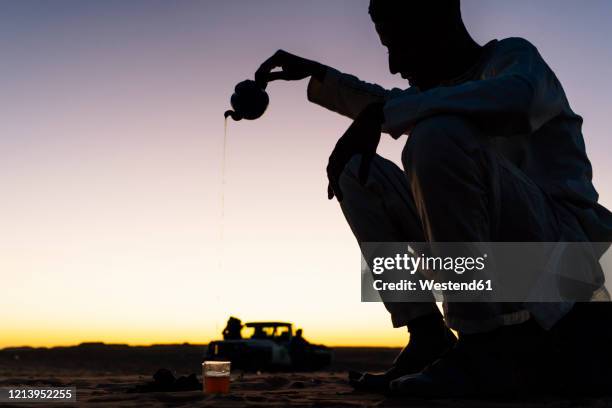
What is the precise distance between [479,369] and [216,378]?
157cm

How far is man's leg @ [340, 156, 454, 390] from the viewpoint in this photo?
329cm

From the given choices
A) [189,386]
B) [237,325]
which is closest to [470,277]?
[189,386]

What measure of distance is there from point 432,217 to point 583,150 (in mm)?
892

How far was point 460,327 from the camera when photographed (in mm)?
2830

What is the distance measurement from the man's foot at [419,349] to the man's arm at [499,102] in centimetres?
99

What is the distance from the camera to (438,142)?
2.73 metres

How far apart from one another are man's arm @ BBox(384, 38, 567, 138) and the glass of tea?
5.56 feet

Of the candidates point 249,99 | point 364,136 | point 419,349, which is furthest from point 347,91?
point 419,349

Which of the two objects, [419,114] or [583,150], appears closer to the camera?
[419,114]

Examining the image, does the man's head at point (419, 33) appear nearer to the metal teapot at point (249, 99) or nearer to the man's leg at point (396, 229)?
the man's leg at point (396, 229)

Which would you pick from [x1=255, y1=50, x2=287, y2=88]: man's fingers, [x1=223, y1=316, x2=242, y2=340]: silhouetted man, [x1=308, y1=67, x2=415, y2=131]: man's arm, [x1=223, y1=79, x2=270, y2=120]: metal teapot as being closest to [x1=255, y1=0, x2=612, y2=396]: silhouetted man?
[x1=308, y1=67, x2=415, y2=131]: man's arm

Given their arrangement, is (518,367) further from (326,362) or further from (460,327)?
(326,362)

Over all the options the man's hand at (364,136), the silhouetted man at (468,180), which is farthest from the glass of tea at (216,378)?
the man's hand at (364,136)

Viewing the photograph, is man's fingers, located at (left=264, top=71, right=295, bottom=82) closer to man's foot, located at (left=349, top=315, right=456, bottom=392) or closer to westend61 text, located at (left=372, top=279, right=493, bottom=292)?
westend61 text, located at (left=372, top=279, right=493, bottom=292)
